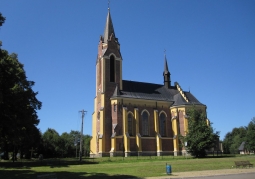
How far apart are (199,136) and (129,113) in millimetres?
16351

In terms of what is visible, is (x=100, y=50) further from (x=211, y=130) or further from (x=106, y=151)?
(x=211, y=130)

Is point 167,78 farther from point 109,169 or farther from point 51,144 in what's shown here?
point 109,169

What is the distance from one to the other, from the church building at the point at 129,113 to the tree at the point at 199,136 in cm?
868

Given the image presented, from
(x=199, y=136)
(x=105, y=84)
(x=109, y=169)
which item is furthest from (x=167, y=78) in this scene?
(x=109, y=169)

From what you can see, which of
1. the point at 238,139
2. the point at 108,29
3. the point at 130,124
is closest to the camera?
the point at 130,124

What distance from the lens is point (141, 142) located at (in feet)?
176

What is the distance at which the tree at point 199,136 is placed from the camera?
142 ft

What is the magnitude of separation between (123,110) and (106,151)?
28.8ft

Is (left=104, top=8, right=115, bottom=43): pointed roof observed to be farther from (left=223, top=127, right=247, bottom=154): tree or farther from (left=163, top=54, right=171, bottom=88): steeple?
(left=223, top=127, right=247, bottom=154): tree

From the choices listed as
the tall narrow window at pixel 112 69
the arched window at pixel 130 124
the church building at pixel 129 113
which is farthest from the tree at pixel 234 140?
the tall narrow window at pixel 112 69

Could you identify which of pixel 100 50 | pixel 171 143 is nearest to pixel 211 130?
pixel 171 143

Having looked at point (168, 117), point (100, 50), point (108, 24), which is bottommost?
point (168, 117)

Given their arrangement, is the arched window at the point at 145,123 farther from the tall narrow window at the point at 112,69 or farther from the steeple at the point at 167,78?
the steeple at the point at 167,78

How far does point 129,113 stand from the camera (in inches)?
2154
